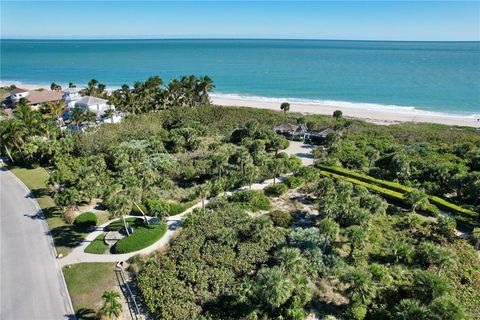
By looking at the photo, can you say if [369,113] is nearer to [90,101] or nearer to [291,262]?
[90,101]

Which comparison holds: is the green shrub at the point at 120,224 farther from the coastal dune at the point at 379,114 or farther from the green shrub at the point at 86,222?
the coastal dune at the point at 379,114

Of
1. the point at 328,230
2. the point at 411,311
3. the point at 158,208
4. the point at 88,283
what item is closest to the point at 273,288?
the point at 328,230

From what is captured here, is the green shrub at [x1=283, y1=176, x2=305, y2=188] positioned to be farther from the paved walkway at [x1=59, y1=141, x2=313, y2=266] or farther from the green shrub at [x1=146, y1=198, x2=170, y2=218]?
the green shrub at [x1=146, y1=198, x2=170, y2=218]

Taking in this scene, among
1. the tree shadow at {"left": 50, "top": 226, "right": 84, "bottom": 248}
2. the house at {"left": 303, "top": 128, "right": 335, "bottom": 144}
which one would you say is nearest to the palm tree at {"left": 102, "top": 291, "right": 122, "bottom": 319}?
the tree shadow at {"left": 50, "top": 226, "right": 84, "bottom": 248}

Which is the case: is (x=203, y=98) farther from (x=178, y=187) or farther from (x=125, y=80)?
(x=125, y=80)

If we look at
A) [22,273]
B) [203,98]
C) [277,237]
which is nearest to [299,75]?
[203,98]
